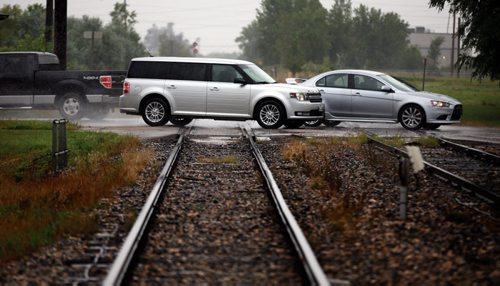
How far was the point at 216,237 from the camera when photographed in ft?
27.7

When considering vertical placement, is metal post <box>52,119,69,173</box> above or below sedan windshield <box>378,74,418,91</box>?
below

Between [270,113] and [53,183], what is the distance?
1098cm

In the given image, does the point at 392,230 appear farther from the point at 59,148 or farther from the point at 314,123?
the point at 314,123

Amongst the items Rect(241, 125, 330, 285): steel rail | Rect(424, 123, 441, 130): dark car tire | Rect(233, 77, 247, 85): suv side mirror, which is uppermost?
Rect(233, 77, 247, 85): suv side mirror

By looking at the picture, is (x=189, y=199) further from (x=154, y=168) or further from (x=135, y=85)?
(x=135, y=85)

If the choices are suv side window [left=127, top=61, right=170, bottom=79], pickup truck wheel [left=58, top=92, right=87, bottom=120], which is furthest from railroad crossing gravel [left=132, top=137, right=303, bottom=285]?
pickup truck wheel [left=58, top=92, right=87, bottom=120]

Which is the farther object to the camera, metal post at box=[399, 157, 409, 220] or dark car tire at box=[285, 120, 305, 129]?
dark car tire at box=[285, 120, 305, 129]

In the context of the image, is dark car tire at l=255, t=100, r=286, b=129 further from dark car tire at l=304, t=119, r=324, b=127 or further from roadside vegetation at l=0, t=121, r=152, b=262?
roadside vegetation at l=0, t=121, r=152, b=262

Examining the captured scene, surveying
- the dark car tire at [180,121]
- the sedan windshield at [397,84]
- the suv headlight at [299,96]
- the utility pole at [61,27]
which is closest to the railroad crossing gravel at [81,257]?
the suv headlight at [299,96]

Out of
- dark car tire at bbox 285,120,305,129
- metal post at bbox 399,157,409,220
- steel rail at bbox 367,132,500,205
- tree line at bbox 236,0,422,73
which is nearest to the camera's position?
metal post at bbox 399,157,409,220

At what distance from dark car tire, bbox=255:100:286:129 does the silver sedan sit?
6.24ft

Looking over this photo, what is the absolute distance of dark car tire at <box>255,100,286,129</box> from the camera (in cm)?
2248

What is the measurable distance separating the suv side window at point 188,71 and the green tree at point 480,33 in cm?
812

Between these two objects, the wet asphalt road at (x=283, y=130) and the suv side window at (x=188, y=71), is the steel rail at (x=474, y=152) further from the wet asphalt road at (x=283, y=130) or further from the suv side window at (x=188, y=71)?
the suv side window at (x=188, y=71)
